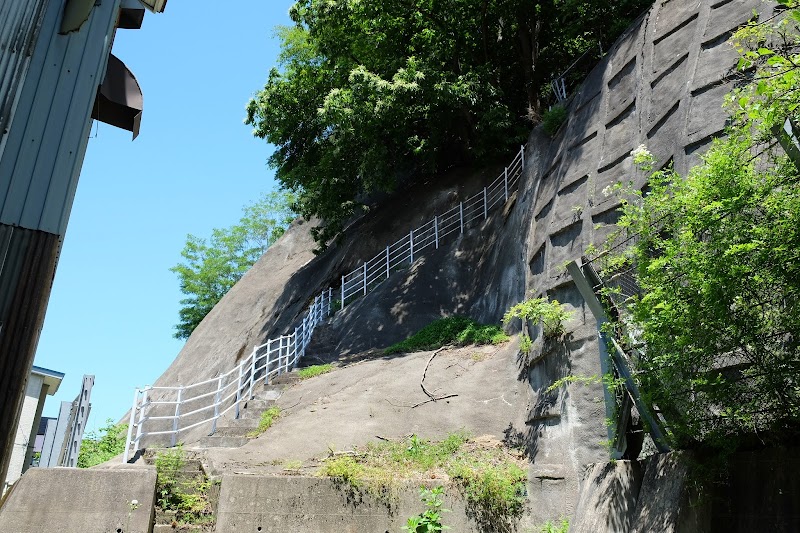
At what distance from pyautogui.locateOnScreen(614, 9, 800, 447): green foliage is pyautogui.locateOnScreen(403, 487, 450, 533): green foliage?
3.37 meters

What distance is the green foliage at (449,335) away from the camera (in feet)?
50.1

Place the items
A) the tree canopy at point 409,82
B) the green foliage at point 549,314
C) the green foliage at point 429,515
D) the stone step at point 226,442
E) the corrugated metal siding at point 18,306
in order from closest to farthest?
1. the corrugated metal siding at point 18,306
2. the green foliage at point 429,515
3. the green foliage at point 549,314
4. the stone step at point 226,442
5. the tree canopy at point 409,82

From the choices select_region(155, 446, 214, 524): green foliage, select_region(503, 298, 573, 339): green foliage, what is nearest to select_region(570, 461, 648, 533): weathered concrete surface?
select_region(503, 298, 573, 339): green foliage

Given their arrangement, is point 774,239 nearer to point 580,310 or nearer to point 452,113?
point 580,310

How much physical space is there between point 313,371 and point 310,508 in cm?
678

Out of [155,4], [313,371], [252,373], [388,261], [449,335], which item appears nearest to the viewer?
[155,4]

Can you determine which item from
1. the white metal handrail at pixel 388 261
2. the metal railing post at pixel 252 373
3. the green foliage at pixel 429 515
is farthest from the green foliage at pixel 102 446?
the green foliage at pixel 429 515

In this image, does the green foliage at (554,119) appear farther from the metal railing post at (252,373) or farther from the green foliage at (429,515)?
the green foliage at (429,515)

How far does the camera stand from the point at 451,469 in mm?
9461

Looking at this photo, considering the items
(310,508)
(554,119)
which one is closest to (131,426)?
(310,508)

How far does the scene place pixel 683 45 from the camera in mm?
13367

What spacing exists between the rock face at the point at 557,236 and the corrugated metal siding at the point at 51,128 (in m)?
7.18

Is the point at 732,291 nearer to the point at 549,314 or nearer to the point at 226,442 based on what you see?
the point at 549,314

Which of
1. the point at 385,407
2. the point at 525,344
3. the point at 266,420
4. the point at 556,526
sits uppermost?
the point at 525,344
